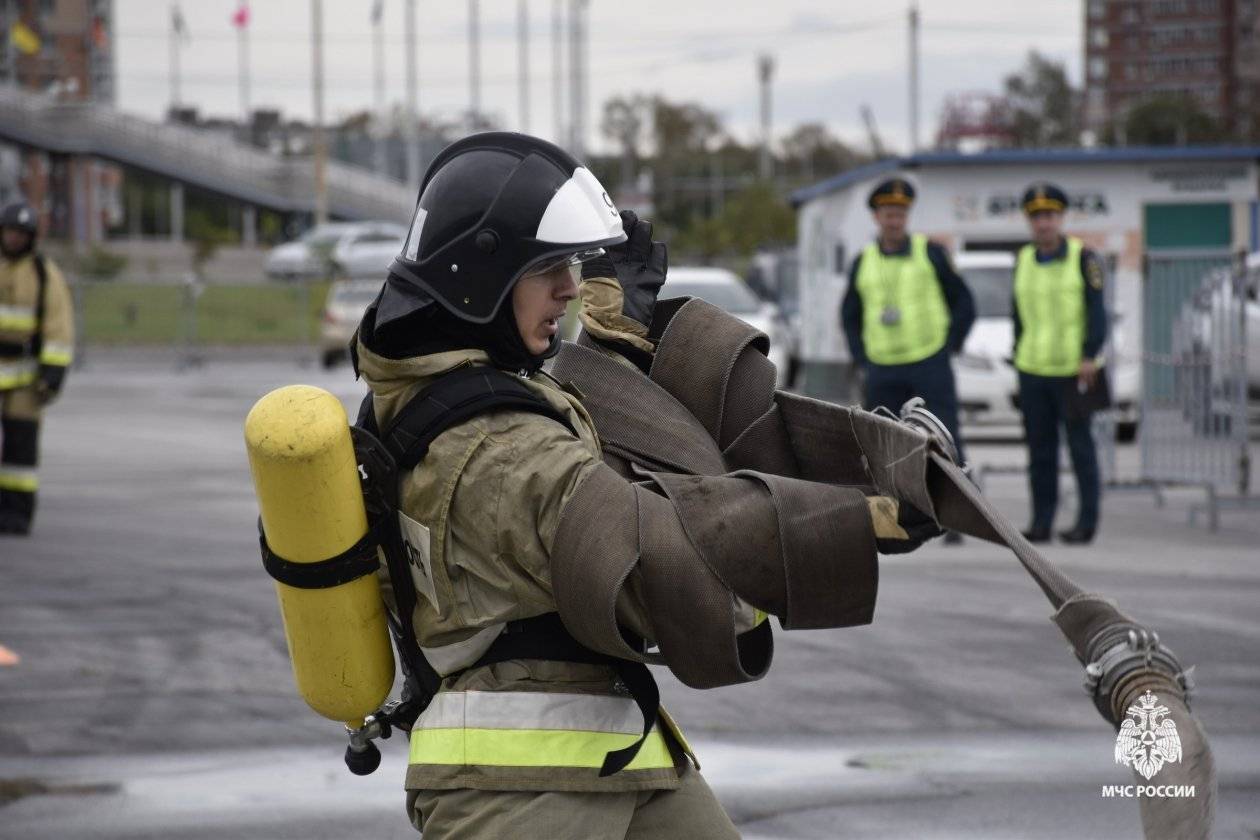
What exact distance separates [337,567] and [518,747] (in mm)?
384

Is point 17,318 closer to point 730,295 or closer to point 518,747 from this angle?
point 518,747

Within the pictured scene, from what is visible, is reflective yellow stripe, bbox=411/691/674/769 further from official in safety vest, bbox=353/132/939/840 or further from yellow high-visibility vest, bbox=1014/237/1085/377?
yellow high-visibility vest, bbox=1014/237/1085/377

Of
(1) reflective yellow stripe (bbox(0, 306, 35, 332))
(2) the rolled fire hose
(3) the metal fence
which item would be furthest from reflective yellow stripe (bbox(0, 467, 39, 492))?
(3) the metal fence

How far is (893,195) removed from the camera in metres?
10.1

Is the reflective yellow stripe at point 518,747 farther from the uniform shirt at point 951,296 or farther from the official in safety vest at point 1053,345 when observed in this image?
the official in safety vest at point 1053,345

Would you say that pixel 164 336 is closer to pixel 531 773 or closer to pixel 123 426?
pixel 123 426

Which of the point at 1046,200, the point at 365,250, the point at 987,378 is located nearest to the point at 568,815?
the point at 1046,200

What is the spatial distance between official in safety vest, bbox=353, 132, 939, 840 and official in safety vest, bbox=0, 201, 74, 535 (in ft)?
26.1

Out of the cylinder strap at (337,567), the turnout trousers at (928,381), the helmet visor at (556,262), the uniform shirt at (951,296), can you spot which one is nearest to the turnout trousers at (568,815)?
the cylinder strap at (337,567)

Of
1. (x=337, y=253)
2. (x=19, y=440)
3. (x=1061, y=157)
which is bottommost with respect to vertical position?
(x=19, y=440)

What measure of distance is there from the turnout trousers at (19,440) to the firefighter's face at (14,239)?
0.80 meters

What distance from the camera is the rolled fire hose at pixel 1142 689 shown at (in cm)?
206

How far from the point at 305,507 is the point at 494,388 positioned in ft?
1.08

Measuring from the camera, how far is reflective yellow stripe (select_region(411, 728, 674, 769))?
8.62ft
